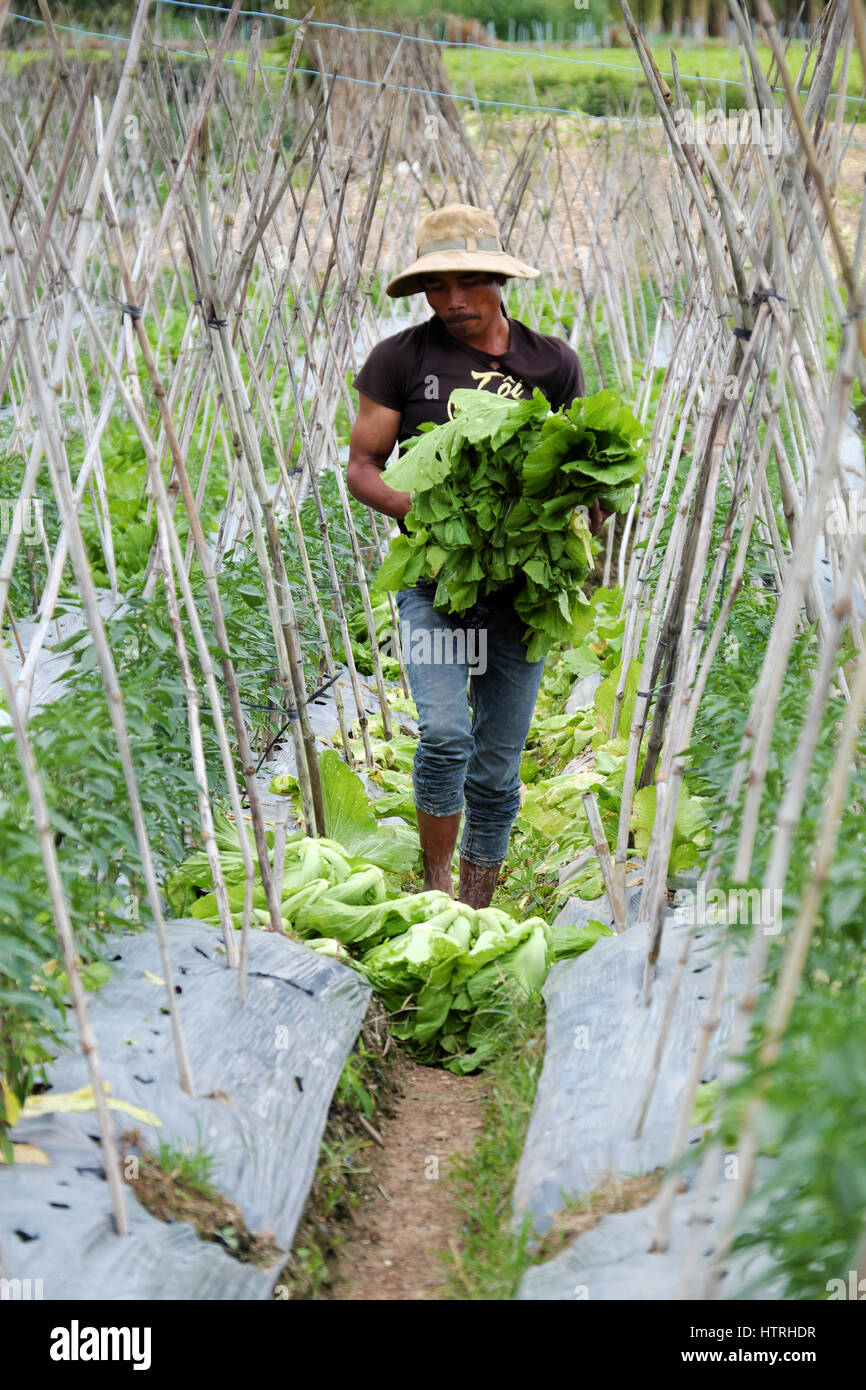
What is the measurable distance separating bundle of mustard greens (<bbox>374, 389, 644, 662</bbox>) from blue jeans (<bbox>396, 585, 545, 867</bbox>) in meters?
0.07

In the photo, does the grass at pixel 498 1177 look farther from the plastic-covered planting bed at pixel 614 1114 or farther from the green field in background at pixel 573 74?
the green field in background at pixel 573 74

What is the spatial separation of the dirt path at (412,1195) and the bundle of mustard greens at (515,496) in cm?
108

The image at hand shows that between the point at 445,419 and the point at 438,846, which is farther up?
the point at 445,419

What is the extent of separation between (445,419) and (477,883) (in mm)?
1245

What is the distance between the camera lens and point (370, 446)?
10.5 feet

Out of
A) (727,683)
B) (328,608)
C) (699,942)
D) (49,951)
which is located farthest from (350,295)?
(49,951)

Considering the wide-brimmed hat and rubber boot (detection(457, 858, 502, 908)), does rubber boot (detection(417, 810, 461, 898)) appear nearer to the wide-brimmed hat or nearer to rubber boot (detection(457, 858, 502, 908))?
rubber boot (detection(457, 858, 502, 908))

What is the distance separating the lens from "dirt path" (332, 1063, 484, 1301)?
6.90 feet

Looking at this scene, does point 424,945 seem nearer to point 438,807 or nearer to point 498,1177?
point 438,807

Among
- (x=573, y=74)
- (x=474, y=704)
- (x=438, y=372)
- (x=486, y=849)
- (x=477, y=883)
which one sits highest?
(x=573, y=74)

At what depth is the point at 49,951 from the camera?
1.87 m

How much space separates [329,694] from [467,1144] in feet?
8.51

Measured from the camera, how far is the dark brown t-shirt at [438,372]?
10.3 ft

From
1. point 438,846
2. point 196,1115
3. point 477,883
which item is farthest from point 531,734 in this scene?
point 196,1115
